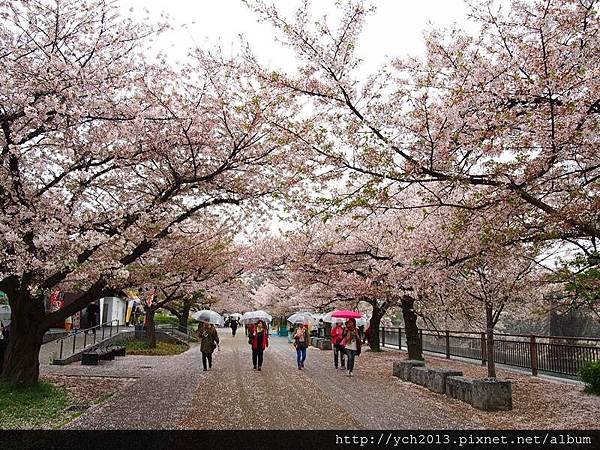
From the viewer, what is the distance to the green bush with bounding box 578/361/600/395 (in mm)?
10734

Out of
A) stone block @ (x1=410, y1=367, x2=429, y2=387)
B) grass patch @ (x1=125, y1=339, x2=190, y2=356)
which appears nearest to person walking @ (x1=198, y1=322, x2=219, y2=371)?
stone block @ (x1=410, y1=367, x2=429, y2=387)

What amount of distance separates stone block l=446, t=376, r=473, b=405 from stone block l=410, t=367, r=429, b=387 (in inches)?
49.9

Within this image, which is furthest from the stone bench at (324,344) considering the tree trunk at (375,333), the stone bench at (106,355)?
the stone bench at (106,355)

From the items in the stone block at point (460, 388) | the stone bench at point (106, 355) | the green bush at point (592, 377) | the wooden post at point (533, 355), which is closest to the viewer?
the stone block at point (460, 388)

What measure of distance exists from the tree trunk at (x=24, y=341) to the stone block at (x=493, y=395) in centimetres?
889

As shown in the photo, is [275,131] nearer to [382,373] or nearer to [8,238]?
[8,238]

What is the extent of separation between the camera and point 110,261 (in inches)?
364

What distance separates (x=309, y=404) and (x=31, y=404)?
504 centimetres

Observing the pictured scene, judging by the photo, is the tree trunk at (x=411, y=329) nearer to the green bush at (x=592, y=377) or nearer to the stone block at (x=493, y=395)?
the green bush at (x=592, y=377)

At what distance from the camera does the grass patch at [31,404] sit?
25.8 ft

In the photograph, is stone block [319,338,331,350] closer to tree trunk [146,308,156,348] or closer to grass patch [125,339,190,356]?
grass patch [125,339,190,356]

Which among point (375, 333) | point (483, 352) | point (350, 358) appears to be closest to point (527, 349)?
point (483, 352)

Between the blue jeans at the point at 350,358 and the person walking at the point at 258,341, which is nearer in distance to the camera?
the blue jeans at the point at 350,358

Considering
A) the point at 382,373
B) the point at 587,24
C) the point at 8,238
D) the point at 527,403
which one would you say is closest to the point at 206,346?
the point at 382,373
